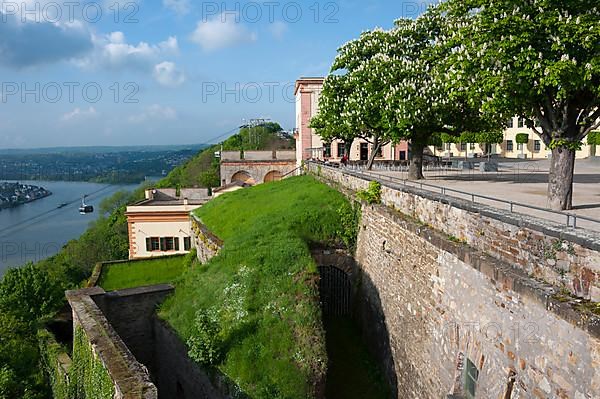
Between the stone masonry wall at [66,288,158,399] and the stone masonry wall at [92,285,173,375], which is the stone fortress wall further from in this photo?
the stone masonry wall at [92,285,173,375]

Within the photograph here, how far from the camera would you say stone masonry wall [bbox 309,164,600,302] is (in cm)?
598

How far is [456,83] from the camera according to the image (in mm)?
11328

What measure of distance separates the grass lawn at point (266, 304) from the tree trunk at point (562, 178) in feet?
21.2

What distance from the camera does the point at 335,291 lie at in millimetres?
18500

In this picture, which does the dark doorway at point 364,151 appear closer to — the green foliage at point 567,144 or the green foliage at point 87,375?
the green foliage at point 87,375

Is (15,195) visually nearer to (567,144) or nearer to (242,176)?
(242,176)

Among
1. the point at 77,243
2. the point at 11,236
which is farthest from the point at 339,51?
the point at 11,236

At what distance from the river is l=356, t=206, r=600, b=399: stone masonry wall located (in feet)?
222

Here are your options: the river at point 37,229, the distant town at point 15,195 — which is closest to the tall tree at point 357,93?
the river at point 37,229

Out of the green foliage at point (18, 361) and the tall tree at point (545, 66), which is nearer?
the tall tree at point (545, 66)

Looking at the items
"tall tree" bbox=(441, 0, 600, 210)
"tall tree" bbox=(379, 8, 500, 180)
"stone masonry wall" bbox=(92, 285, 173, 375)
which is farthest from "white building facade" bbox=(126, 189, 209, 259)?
"tall tree" bbox=(441, 0, 600, 210)

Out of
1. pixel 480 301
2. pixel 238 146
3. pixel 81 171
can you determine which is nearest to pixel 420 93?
pixel 480 301

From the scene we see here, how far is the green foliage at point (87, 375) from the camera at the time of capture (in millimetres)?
9844

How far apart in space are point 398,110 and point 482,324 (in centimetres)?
1105
